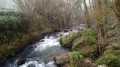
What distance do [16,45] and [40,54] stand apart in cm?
238

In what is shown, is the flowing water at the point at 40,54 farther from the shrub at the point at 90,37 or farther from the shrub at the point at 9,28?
the shrub at the point at 90,37

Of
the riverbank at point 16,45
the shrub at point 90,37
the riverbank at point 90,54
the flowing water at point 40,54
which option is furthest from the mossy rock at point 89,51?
the riverbank at point 16,45

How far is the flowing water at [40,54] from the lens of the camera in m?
12.5

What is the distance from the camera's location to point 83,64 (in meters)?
9.81

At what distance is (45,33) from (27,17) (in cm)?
369

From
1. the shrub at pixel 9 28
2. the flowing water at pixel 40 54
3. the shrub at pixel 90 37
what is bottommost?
the flowing water at pixel 40 54

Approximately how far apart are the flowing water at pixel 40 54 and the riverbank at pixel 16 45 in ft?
1.38

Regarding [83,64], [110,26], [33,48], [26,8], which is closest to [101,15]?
[83,64]

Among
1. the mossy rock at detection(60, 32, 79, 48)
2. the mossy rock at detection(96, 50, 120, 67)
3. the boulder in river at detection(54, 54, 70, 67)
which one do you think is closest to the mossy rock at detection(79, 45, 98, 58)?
the boulder in river at detection(54, 54, 70, 67)

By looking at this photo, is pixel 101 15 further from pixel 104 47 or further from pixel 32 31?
pixel 32 31

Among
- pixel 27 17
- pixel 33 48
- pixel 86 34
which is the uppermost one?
pixel 27 17

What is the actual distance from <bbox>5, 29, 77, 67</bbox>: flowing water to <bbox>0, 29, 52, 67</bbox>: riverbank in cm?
42

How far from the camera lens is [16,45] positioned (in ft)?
50.3

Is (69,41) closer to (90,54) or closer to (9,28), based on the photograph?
(90,54)
